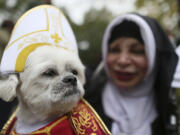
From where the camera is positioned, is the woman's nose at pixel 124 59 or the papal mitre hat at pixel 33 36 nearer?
the papal mitre hat at pixel 33 36

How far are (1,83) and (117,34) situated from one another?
4.11 feet

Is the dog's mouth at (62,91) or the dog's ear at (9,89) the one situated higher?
the dog's ear at (9,89)

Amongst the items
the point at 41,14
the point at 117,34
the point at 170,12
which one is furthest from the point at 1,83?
the point at 170,12

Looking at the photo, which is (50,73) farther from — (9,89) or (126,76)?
(126,76)

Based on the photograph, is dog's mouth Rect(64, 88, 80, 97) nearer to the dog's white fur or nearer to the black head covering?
the dog's white fur

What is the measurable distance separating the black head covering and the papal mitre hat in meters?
0.82

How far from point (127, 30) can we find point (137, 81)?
1.71 feet

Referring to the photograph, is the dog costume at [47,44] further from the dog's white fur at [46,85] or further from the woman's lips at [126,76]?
the woman's lips at [126,76]

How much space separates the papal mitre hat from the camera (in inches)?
47.5

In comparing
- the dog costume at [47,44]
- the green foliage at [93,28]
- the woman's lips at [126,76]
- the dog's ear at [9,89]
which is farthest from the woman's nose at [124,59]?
the green foliage at [93,28]

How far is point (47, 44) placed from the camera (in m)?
1.29

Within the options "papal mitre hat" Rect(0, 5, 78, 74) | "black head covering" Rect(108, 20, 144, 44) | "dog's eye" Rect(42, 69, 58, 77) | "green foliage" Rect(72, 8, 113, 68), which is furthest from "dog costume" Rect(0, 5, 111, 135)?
"green foliage" Rect(72, 8, 113, 68)

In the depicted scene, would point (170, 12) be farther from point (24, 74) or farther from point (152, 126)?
point (24, 74)

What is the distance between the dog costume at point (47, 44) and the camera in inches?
47.8
